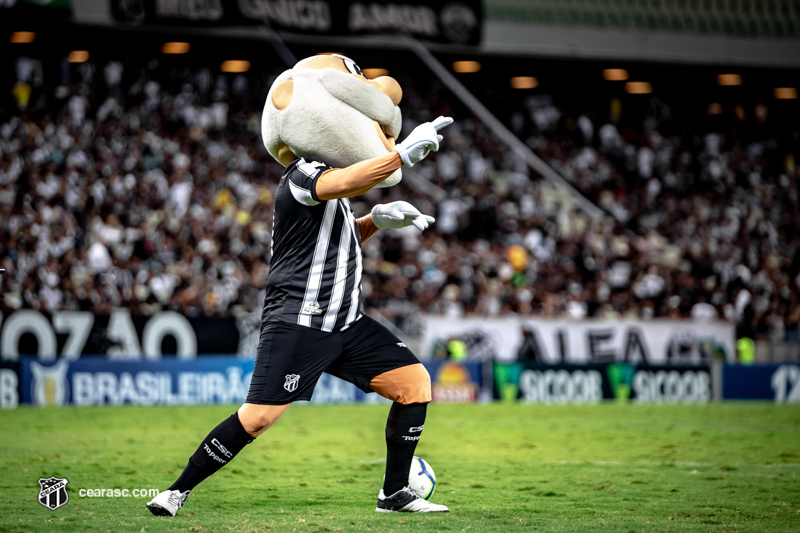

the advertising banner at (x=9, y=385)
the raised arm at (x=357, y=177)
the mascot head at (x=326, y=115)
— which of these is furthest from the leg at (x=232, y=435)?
the advertising banner at (x=9, y=385)

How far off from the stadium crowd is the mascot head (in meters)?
12.0

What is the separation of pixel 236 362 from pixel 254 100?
Result: 12591 mm

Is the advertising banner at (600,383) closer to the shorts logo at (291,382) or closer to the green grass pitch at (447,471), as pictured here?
the green grass pitch at (447,471)

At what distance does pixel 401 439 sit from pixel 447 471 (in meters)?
2.49

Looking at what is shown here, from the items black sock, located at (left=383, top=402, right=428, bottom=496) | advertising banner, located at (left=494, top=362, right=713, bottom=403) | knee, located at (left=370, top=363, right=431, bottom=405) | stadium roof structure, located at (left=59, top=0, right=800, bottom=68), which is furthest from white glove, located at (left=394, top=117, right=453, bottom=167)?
stadium roof structure, located at (left=59, top=0, right=800, bottom=68)

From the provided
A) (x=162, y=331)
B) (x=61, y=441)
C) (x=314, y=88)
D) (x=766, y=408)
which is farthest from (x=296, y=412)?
(x=314, y=88)

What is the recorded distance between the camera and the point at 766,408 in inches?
632

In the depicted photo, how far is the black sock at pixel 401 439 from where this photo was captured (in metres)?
5.80

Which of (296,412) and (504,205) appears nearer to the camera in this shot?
(296,412)

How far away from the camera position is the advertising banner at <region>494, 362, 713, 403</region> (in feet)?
56.6

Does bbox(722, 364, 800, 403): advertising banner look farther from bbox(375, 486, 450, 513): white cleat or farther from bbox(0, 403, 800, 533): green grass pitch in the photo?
bbox(375, 486, 450, 513): white cleat

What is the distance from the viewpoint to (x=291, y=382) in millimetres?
5449

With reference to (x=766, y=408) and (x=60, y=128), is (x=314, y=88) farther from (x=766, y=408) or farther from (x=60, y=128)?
(x=60, y=128)

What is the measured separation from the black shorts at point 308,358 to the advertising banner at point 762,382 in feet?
45.3
